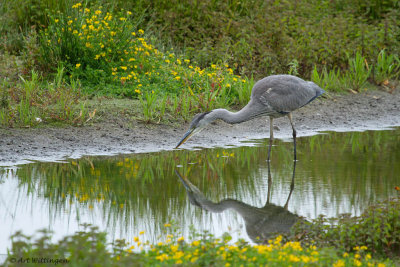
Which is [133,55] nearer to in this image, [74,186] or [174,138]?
[174,138]

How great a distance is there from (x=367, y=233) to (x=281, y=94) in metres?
3.78

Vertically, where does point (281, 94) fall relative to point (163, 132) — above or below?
above

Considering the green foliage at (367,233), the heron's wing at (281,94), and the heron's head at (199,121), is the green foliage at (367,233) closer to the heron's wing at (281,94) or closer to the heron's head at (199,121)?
the heron's head at (199,121)

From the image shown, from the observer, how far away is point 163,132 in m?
9.41

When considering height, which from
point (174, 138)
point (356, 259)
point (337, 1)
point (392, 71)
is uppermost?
point (337, 1)

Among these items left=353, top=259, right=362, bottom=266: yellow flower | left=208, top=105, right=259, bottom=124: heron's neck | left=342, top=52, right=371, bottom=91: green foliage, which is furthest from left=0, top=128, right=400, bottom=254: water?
left=342, top=52, right=371, bottom=91: green foliage

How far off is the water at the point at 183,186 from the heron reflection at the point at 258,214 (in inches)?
3.0

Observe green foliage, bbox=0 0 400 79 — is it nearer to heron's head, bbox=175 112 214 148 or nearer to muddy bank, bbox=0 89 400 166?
muddy bank, bbox=0 89 400 166

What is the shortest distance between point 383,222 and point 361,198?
1.55 m

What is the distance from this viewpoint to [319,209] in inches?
239

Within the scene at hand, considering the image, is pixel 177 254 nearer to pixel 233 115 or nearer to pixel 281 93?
pixel 233 115

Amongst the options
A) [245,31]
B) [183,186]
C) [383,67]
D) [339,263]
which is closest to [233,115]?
[183,186]

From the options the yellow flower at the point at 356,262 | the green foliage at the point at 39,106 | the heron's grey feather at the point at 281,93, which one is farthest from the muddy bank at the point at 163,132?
the yellow flower at the point at 356,262

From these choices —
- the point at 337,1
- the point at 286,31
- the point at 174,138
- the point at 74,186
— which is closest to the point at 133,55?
the point at 174,138
